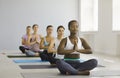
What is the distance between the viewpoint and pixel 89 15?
1183 cm

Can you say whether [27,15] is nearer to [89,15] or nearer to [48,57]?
[89,15]

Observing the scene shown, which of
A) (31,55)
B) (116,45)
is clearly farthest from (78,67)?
(116,45)

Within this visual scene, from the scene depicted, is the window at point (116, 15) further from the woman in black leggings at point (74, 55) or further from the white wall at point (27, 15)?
the woman in black leggings at point (74, 55)

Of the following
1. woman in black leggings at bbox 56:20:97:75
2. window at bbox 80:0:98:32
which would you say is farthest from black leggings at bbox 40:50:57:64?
window at bbox 80:0:98:32

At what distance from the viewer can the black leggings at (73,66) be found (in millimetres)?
4504

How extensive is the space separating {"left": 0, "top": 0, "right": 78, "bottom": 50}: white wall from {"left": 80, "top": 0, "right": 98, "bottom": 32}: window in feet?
1.94

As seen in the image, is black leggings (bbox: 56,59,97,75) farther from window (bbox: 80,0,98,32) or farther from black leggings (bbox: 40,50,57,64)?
window (bbox: 80,0,98,32)

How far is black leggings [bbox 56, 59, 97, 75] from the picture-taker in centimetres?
450

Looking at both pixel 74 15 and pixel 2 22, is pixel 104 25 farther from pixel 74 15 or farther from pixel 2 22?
pixel 2 22

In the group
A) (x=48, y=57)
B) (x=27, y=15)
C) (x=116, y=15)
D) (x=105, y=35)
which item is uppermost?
(x=27, y=15)

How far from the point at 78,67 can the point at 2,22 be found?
8201 mm

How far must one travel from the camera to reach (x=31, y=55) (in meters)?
8.24

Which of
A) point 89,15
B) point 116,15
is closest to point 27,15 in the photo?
point 89,15

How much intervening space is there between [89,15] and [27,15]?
2.71m
